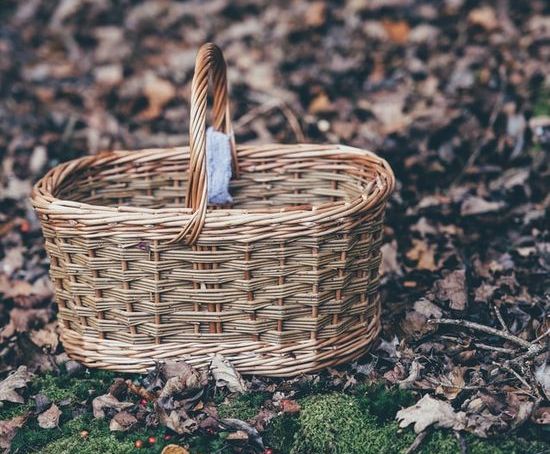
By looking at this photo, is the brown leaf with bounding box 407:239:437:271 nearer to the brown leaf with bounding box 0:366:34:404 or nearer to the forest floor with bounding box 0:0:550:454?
the forest floor with bounding box 0:0:550:454

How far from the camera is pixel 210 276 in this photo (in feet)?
7.36

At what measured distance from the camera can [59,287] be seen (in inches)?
96.8

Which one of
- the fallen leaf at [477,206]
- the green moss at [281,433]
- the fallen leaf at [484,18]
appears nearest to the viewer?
the green moss at [281,433]

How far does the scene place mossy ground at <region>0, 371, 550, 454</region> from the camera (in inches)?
80.7

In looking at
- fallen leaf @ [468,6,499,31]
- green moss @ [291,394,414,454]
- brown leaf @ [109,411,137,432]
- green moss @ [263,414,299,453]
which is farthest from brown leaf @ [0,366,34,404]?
fallen leaf @ [468,6,499,31]

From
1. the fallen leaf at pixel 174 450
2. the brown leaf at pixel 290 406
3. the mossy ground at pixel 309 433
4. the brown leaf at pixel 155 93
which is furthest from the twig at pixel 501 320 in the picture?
the brown leaf at pixel 155 93

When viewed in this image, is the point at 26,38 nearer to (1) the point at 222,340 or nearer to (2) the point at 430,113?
(2) the point at 430,113

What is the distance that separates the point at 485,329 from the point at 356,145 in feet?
5.88

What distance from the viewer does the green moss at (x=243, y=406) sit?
7.28 ft

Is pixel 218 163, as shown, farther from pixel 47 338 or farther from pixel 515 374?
pixel 515 374

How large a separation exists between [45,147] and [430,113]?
232 centimetres

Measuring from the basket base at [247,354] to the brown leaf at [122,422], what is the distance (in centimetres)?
20

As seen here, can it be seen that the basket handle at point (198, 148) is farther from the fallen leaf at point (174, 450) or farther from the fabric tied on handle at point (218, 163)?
the fallen leaf at point (174, 450)

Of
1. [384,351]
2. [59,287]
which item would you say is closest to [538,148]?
[384,351]
